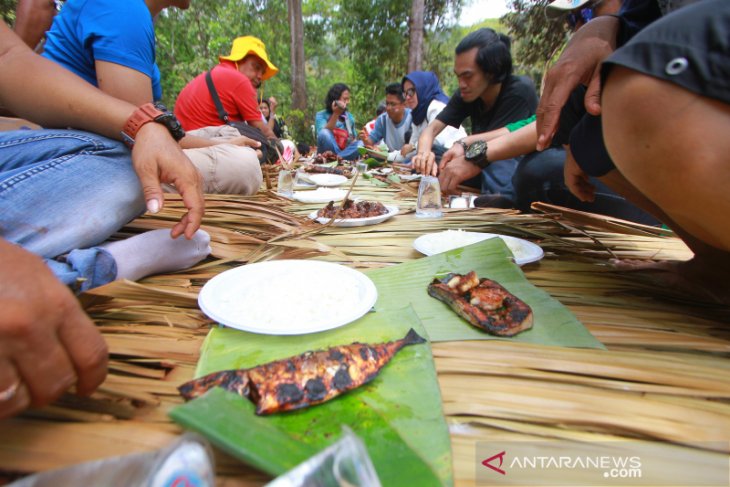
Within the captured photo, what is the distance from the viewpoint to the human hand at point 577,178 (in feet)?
5.04

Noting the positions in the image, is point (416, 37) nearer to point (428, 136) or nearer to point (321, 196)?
point (428, 136)

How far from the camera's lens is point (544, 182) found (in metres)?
2.51

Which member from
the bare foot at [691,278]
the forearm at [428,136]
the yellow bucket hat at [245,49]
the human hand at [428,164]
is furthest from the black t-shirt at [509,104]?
the bare foot at [691,278]

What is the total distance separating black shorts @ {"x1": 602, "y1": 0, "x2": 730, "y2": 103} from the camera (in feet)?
2.45

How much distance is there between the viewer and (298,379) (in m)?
0.66

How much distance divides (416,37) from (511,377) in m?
9.67

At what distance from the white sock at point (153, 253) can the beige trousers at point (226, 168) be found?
1.08 m

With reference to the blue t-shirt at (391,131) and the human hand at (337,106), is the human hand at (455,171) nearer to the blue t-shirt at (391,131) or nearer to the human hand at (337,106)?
the blue t-shirt at (391,131)

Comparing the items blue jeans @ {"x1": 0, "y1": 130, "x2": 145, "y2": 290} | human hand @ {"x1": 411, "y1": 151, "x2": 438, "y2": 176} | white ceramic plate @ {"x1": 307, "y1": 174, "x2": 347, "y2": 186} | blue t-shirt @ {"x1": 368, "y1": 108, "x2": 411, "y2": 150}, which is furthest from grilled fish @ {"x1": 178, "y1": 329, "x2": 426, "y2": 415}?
blue t-shirt @ {"x1": 368, "y1": 108, "x2": 411, "y2": 150}


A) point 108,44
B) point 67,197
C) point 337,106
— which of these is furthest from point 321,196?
point 337,106

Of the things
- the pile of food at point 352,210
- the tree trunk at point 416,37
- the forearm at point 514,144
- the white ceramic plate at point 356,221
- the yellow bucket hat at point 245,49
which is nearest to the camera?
the white ceramic plate at point 356,221

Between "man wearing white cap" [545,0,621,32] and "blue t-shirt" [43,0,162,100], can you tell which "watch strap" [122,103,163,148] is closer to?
"blue t-shirt" [43,0,162,100]

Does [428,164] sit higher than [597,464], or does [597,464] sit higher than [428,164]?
[428,164]

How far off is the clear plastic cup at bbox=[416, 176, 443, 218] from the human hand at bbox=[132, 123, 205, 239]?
4.42ft
